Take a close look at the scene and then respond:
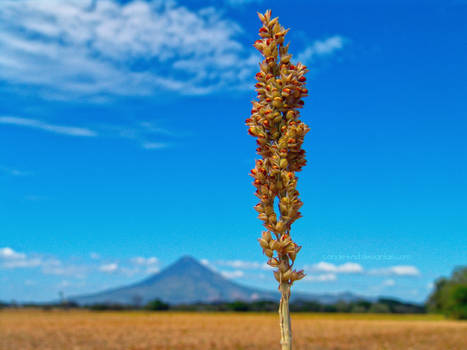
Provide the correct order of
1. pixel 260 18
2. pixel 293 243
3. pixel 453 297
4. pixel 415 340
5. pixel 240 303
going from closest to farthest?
pixel 293 243 → pixel 260 18 → pixel 415 340 → pixel 453 297 → pixel 240 303

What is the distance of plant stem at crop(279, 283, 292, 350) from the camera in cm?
283

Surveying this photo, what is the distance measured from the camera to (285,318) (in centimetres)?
288

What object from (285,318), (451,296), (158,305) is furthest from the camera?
(158,305)

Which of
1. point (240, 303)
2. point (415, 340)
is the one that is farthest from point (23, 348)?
point (240, 303)

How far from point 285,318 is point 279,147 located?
41.9 inches

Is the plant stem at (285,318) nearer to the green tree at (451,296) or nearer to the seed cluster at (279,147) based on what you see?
the seed cluster at (279,147)

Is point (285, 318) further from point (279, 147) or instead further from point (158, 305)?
point (158, 305)

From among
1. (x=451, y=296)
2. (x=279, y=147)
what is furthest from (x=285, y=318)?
(x=451, y=296)

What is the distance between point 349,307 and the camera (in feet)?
378

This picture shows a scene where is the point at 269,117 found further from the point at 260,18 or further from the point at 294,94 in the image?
the point at 260,18

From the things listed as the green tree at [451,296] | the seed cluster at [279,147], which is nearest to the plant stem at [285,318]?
the seed cluster at [279,147]

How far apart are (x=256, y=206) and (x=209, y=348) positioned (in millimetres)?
37476

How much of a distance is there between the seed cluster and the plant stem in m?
0.05

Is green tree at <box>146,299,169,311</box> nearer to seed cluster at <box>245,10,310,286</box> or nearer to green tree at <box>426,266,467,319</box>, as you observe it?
green tree at <box>426,266,467,319</box>
